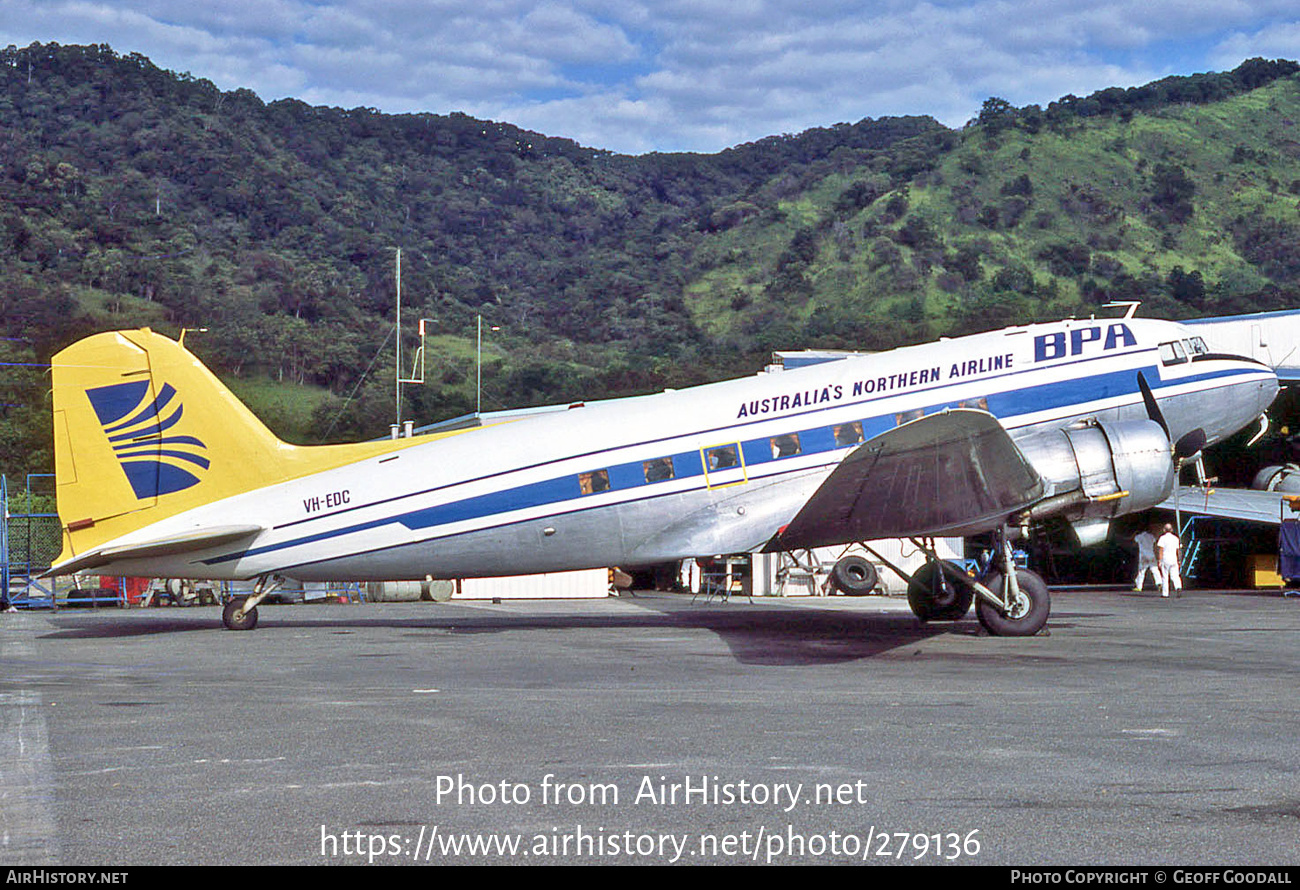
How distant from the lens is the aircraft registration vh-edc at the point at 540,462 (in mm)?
19312

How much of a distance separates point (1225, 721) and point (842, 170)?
528ft

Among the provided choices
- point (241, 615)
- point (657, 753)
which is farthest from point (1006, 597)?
point (241, 615)

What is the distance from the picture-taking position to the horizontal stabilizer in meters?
18.9

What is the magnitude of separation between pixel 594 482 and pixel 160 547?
22.5 feet

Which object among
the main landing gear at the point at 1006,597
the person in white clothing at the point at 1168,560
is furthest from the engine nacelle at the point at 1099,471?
the person in white clothing at the point at 1168,560

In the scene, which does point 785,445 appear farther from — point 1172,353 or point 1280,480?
point 1280,480

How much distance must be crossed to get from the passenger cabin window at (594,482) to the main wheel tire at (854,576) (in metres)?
9.70

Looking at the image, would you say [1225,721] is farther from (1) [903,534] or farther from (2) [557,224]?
(2) [557,224]

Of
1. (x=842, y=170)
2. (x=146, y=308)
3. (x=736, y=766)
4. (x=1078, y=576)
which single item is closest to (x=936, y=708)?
(x=736, y=766)

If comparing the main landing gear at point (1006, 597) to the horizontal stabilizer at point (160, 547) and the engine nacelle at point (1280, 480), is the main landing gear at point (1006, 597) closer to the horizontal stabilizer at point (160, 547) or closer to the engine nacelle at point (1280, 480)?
the horizontal stabilizer at point (160, 547)

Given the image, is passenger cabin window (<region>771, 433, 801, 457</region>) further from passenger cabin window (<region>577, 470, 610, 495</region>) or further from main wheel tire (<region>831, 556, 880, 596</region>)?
main wheel tire (<region>831, 556, 880, 596</region>)

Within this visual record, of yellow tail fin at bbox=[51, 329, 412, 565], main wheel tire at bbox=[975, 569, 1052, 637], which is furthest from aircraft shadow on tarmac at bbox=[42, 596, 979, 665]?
yellow tail fin at bbox=[51, 329, 412, 565]

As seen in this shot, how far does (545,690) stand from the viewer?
41.7ft

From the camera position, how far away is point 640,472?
19.4 meters
